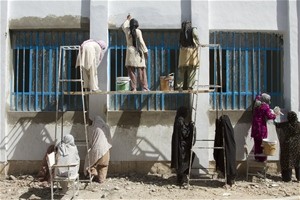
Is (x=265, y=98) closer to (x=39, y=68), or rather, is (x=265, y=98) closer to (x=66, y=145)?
(x=66, y=145)

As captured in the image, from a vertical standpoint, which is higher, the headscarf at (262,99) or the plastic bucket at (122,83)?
the plastic bucket at (122,83)

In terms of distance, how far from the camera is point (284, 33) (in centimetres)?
959

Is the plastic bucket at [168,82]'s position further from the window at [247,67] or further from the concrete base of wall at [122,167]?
the concrete base of wall at [122,167]

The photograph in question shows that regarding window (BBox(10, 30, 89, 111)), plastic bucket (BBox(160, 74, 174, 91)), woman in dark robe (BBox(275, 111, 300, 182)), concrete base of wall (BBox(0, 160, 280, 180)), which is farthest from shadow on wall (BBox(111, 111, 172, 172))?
woman in dark robe (BBox(275, 111, 300, 182))

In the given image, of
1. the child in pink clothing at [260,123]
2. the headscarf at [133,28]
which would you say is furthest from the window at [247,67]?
the headscarf at [133,28]

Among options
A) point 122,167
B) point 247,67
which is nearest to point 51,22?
point 122,167

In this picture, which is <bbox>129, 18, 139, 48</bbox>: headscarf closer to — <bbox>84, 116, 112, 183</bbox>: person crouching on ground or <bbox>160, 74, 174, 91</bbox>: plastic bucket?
<bbox>160, 74, 174, 91</bbox>: plastic bucket

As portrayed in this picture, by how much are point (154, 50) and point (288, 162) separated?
3690 millimetres

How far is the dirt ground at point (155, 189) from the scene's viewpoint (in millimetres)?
8023

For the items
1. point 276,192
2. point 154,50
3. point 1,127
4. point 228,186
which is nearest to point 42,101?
point 1,127

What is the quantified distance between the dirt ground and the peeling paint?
3249mm

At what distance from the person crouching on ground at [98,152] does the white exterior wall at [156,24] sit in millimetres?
374

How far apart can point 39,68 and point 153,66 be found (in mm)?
2537

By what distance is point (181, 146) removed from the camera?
8.58 m
